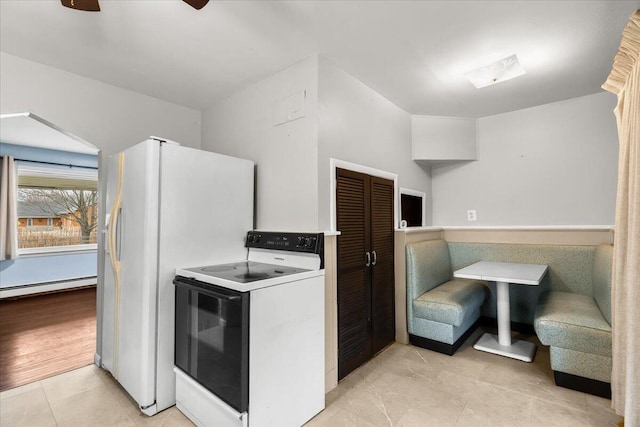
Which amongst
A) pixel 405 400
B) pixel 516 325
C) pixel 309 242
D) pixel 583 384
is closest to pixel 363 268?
pixel 309 242

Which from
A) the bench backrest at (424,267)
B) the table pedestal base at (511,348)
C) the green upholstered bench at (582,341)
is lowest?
the table pedestal base at (511,348)

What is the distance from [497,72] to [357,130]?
1.27 metres

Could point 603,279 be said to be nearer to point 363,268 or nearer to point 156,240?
point 363,268

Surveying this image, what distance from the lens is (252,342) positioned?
153 centimetres

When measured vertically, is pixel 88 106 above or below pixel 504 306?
above

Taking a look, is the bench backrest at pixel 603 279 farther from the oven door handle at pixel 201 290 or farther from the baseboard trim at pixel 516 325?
the oven door handle at pixel 201 290

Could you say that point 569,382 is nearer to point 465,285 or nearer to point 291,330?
point 465,285

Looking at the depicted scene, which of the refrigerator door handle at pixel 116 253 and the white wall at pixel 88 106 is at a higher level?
the white wall at pixel 88 106

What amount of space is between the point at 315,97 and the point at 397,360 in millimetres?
2368

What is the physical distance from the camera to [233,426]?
1.57 meters

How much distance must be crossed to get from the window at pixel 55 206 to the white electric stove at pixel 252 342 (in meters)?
5.14

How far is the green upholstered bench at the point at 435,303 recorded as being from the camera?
267 centimetres

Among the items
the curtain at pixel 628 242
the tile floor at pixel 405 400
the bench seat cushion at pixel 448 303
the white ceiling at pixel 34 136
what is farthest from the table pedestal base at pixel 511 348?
the white ceiling at pixel 34 136

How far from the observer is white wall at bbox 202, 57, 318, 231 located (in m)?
2.17
